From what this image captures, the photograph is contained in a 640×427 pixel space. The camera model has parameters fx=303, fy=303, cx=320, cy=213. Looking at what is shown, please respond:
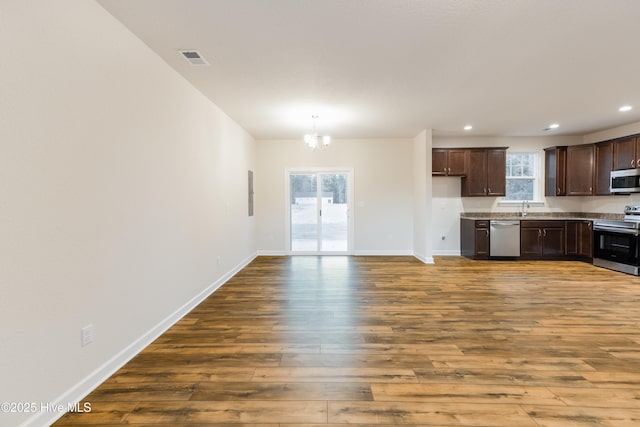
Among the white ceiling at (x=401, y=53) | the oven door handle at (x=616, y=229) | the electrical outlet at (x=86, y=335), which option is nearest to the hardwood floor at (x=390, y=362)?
the electrical outlet at (x=86, y=335)

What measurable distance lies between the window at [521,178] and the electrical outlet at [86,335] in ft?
24.3

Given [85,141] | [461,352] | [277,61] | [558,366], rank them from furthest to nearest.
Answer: [277,61], [461,352], [558,366], [85,141]

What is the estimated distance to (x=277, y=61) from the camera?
2.98 metres

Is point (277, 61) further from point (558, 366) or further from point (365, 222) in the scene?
point (365, 222)

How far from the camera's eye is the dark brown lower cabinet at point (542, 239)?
6.16 m

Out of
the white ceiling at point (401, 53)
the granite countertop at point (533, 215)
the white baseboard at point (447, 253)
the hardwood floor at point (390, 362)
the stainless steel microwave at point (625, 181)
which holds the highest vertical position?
the white ceiling at point (401, 53)

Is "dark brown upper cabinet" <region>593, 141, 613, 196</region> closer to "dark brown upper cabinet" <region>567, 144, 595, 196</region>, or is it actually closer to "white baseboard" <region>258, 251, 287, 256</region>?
"dark brown upper cabinet" <region>567, 144, 595, 196</region>

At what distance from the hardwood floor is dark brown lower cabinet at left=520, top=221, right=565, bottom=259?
1.95 metres

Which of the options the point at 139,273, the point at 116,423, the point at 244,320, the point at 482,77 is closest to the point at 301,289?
the point at 244,320

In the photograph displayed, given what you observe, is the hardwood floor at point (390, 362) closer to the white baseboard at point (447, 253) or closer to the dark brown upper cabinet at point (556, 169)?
the white baseboard at point (447, 253)

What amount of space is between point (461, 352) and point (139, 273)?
2761 mm

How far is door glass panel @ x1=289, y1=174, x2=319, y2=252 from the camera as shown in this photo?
6.96 m

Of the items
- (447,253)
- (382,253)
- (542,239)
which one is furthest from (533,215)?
(382,253)

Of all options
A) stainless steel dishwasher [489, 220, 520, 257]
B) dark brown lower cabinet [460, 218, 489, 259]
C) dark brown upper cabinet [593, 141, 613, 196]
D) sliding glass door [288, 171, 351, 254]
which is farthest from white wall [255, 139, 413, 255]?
dark brown upper cabinet [593, 141, 613, 196]
